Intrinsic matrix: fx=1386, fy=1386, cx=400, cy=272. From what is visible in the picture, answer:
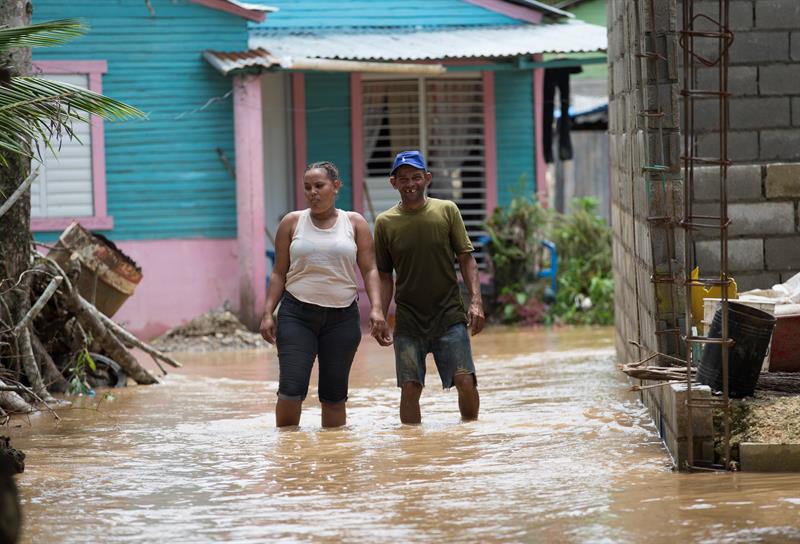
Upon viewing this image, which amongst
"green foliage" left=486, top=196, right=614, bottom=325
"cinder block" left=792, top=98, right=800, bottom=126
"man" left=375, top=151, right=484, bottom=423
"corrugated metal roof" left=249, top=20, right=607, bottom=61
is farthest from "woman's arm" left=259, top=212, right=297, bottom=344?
"green foliage" left=486, top=196, right=614, bottom=325

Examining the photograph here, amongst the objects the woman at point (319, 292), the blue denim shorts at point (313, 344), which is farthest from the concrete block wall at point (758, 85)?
the blue denim shorts at point (313, 344)

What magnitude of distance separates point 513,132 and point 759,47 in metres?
8.76

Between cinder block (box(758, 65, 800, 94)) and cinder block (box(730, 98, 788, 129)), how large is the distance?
0.07 m

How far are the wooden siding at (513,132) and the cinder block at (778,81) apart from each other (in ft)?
28.3

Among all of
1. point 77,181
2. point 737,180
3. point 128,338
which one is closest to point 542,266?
point 77,181

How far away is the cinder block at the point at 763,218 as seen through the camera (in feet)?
34.0

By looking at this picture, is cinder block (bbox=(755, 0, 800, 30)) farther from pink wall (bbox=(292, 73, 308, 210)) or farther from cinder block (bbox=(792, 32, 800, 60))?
pink wall (bbox=(292, 73, 308, 210))

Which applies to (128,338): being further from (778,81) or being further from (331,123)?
(331,123)

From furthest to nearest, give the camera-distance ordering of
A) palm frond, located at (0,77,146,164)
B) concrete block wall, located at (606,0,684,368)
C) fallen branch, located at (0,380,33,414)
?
fallen branch, located at (0,380,33,414)
concrete block wall, located at (606,0,684,368)
palm frond, located at (0,77,146,164)

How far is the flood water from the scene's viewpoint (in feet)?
20.2

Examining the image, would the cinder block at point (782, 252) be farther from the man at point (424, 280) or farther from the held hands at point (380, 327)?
the held hands at point (380, 327)

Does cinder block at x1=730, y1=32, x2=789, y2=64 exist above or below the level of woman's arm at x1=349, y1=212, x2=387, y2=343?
above

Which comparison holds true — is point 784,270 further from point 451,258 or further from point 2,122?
point 2,122

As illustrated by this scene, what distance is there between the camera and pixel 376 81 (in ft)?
62.4
